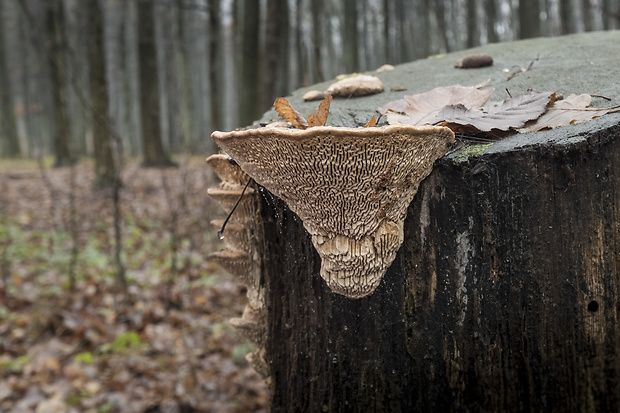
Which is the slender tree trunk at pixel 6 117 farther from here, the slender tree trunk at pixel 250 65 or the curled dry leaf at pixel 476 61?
the curled dry leaf at pixel 476 61

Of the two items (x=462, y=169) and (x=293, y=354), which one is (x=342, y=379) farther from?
(x=462, y=169)

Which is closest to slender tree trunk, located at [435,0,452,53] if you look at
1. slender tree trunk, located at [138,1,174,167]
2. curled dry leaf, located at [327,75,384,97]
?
curled dry leaf, located at [327,75,384,97]

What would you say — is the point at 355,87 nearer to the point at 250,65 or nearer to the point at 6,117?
the point at 250,65

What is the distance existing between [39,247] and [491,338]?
6.39 m

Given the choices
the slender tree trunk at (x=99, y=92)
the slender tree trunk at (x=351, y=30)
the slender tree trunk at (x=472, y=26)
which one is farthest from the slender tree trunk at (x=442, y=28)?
the slender tree trunk at (x=99, y=92)

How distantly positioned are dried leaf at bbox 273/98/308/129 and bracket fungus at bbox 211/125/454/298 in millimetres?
199

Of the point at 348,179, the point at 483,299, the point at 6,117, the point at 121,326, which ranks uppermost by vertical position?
the point at 6,117

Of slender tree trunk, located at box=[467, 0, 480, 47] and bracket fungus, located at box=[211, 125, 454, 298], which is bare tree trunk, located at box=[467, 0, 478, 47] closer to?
slender tree trunk, located at box=[467, 0, 480, 47]

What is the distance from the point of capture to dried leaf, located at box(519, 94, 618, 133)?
4.29ft

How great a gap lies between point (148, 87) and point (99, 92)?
284 centimetres

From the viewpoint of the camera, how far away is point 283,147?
1.08m

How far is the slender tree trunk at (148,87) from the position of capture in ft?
34.0

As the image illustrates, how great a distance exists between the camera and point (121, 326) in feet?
13.5

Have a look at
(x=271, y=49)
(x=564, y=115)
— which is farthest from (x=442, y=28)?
(x=564, y=115)
